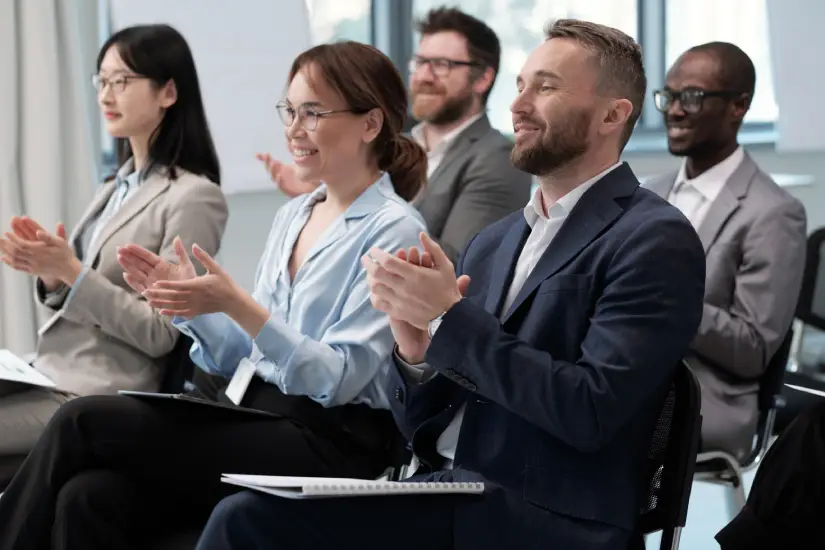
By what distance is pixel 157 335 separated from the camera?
266 centimetres

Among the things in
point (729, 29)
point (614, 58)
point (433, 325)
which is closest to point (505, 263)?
point (433, 325)

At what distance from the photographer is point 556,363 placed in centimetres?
171

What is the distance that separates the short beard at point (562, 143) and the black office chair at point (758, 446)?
0.99 meters

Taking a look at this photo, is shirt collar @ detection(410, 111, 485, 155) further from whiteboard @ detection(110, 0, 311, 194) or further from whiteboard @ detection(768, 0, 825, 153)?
whiteboard @ detection(768, 0, 825, 153)

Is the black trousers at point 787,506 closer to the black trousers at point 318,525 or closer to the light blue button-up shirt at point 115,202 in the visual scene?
the black trousers at point 318,525

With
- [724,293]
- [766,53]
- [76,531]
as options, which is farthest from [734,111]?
[766,53]

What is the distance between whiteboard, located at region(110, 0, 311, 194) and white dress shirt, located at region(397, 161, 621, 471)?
261 centimetres

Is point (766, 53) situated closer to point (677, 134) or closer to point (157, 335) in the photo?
point (677, 134)

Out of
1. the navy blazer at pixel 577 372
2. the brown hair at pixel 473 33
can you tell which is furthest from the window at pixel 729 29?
the navy blazer at pixel 577 372

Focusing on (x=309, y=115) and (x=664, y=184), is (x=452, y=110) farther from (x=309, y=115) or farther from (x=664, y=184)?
(x=309, y=115)

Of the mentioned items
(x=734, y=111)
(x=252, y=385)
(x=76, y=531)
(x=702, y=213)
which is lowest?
(x=76, y=531)

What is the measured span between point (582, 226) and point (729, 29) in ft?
14.9

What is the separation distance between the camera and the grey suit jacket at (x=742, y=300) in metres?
2.62

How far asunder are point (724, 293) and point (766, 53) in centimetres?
362
